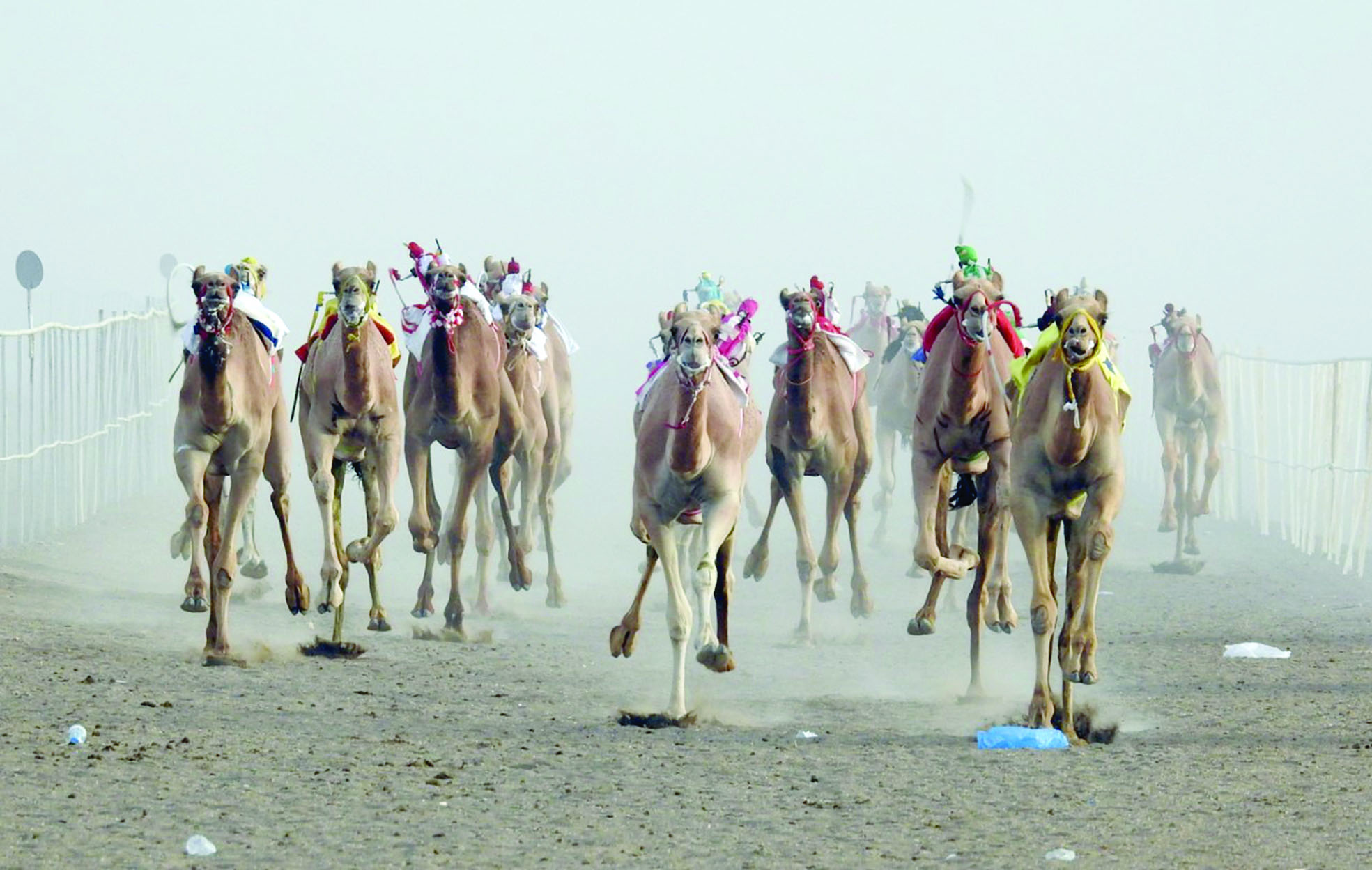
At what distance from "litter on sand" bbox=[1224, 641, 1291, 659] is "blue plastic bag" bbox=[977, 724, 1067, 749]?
176 inches

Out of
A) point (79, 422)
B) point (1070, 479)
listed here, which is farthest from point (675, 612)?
point (79, 422)

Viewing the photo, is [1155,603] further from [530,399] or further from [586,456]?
[586,456]

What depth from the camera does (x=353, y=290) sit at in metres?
14.8

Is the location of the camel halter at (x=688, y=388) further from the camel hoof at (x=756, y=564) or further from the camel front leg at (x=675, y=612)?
the camel hoof at (x=756, y=564)

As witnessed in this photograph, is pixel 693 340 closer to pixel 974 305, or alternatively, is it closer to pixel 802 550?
pixel 974 305

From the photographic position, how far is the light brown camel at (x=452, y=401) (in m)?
16.4

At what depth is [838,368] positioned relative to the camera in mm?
16984

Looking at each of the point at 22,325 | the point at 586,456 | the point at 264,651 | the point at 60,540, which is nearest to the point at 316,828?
the point at 264,651

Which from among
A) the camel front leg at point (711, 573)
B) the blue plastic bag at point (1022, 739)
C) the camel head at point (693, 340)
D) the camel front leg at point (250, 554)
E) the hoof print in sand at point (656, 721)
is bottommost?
the hoof print in sand at point (656, 721)

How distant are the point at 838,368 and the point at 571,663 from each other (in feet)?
9.69

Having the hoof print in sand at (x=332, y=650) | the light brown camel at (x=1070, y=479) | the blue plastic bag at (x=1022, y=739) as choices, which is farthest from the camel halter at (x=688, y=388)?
the hoof print in sand at (x=332, y=650)

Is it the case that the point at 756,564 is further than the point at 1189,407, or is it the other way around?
the point at 1189,407

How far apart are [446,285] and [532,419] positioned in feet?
9.38

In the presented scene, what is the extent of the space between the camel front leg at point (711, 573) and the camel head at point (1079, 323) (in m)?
2.00
